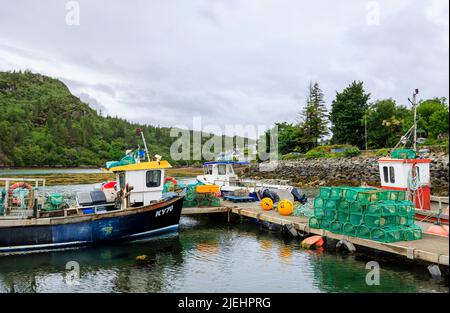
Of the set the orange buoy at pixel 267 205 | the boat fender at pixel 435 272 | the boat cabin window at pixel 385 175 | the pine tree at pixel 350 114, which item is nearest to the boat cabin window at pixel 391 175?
the boat cabin window at pixel 385 175

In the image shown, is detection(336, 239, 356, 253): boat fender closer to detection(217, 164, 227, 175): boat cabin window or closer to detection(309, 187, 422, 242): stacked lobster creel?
Result: detection(309, 187, 422, 242): stacked lobster creel

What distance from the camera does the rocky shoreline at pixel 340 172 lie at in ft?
111

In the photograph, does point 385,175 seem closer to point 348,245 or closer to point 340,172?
point 348,245

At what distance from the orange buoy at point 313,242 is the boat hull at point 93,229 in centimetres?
652

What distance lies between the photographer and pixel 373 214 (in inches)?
522

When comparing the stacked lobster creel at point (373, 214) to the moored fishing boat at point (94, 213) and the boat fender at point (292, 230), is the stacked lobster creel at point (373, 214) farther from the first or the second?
the moored fishing boat at point (94, 213)

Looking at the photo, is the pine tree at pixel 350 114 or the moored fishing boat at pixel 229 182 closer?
the moored fishing boat at pixel 229 182

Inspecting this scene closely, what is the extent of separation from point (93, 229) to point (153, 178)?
3788mm

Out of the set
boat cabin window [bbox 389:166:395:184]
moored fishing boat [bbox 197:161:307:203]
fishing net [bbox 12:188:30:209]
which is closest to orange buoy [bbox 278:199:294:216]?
boat cabin window [bbox 389:166:395:184]

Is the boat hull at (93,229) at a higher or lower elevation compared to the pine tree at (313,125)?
lower

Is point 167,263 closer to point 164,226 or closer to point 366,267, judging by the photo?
point 164,226

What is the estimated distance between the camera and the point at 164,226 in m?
18.9

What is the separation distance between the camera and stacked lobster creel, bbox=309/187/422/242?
1308 cm
